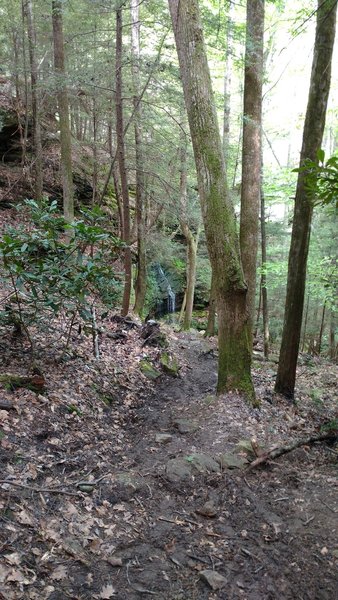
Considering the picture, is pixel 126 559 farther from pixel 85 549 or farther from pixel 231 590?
pixel 231 590

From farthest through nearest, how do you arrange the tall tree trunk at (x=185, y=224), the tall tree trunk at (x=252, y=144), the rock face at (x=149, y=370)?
the tall tree trunk at (x=185, y=224) → the rock face at (x=149, y=370) → the tall tree trunk at (x=252, y=144)

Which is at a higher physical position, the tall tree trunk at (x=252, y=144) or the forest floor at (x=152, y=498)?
the tall tree trunk at (x=252, y=144)

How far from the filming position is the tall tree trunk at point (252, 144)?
23.5ft

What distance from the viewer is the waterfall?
828 inches

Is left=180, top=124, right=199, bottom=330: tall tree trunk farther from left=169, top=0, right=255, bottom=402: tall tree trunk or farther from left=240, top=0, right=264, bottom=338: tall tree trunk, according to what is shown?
left=169, top=0, right=255, bottom=402: tall tree trunk

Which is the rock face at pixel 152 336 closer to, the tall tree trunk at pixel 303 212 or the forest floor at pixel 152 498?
the forest floor at pixel 152 498

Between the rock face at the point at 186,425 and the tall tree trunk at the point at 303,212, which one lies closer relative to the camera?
the rock face at the point at 186,425

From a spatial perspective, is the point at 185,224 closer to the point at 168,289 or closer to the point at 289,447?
the point at 168,289

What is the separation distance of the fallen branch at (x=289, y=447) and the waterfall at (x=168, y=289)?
1608 cm

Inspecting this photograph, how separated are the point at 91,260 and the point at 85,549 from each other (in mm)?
3032

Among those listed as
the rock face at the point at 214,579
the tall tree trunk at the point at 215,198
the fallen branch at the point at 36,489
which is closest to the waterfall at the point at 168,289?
the tall tree trunk at the point at 215,198

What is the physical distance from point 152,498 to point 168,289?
17880 mm

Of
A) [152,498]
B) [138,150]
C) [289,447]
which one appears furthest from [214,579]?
[138,150]

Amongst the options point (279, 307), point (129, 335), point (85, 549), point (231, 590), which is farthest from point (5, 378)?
point (279, 307)
